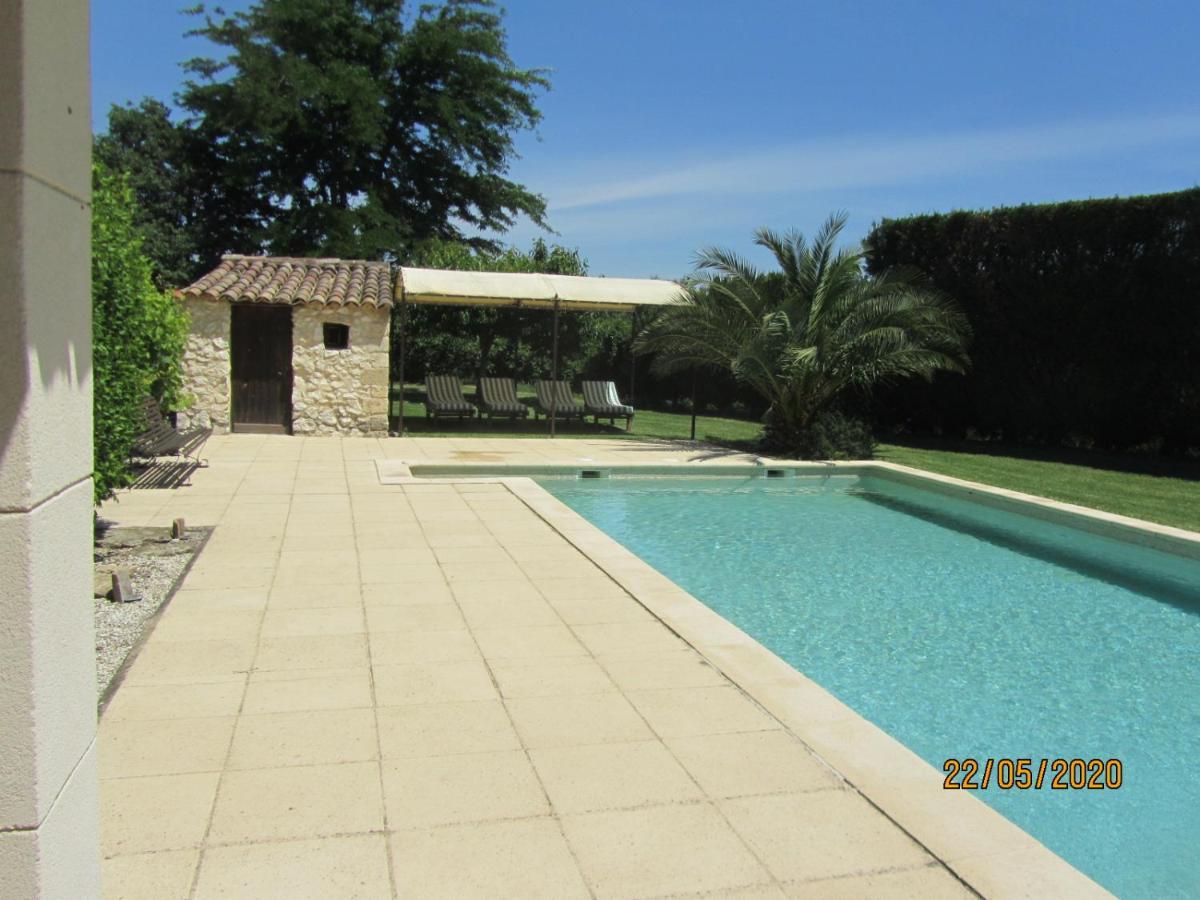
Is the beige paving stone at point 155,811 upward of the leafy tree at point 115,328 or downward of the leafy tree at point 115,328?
downward

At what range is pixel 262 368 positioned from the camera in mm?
15984

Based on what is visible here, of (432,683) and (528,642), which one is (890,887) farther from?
(528,642)

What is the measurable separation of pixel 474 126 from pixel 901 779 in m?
29.5

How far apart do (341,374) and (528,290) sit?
376cm

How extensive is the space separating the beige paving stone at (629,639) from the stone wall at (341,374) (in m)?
11.5

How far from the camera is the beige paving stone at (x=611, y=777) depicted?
3.35 metres

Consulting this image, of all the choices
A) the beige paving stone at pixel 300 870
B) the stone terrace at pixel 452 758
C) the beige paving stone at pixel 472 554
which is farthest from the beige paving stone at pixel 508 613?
the beige paving stone at pixel 300 870

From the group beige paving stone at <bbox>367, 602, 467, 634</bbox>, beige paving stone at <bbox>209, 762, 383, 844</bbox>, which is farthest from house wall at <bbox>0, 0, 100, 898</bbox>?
beige paving stone at <bbox>367, 602, 467, 634</bbox>

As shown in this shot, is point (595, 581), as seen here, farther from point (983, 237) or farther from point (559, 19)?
point (983, 237)

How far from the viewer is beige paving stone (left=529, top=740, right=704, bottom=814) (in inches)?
132

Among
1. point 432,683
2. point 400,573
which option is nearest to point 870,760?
point 432,683

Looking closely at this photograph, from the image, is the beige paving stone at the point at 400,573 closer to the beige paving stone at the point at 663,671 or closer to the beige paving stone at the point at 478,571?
the beige paving stone at the point at 478,571

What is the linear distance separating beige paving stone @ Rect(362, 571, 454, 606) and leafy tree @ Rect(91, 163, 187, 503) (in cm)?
224

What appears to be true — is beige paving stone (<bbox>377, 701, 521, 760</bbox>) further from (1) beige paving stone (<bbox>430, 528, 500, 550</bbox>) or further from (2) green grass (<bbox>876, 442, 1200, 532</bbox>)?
(2) green grass (<bbox>876, 442, 1200, 532</bbox>)
